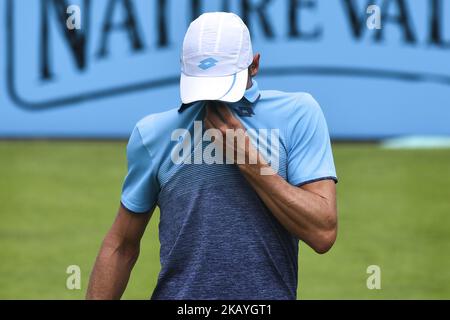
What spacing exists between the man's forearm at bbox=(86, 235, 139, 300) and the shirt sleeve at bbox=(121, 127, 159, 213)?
0.15 metres

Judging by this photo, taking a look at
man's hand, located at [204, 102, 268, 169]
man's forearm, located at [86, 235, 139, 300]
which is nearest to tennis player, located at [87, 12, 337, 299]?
man's hand, located at [204, 102, 268, 169]

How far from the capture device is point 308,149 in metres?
3.23

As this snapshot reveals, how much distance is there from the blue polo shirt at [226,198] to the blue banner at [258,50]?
918cm

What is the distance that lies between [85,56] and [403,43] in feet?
11.2

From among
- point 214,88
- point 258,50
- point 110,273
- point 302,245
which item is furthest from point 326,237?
point 258,50

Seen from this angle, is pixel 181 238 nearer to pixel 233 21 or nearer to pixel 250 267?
pixel 250 267

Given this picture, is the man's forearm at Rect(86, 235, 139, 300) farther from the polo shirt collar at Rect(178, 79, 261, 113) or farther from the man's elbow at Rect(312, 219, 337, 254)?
the man's elbow at Rect(312, 219, 337, 254)

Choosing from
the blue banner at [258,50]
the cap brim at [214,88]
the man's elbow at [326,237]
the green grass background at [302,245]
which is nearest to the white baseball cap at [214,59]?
the cap brim at [214,88]

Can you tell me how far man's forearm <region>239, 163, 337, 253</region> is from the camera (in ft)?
10.2

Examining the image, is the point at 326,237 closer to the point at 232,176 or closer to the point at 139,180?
the point at 232,176

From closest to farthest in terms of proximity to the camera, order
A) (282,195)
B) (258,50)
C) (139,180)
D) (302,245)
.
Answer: (282,195), (139,180), (302,245), (258,50)

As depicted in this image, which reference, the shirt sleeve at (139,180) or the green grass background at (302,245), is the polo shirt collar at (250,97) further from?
the green grass background at (302,245)

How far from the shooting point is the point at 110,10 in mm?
12664

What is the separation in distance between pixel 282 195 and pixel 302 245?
585cm
